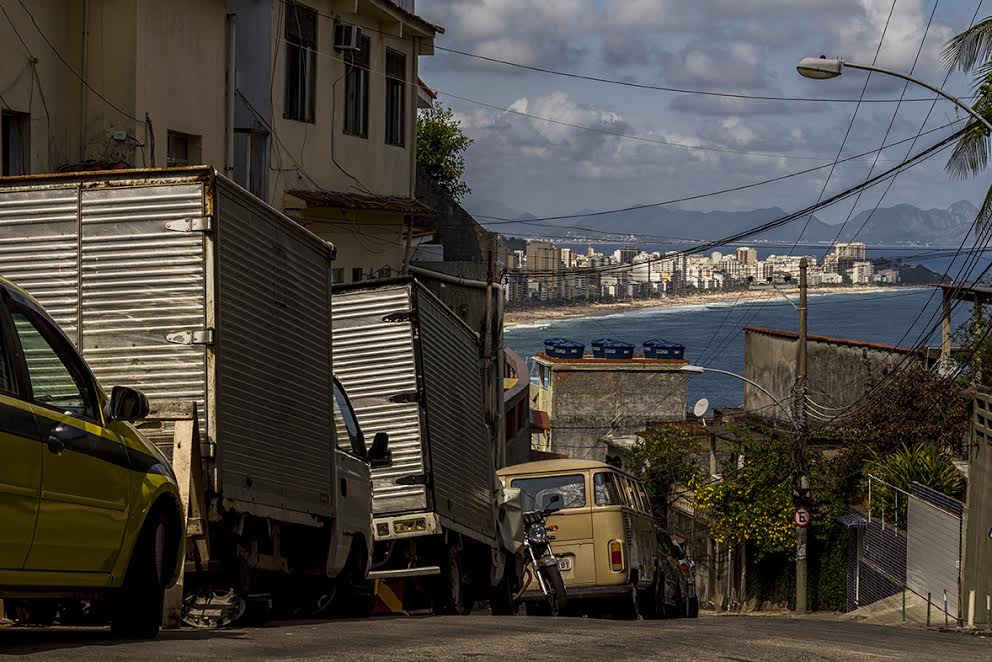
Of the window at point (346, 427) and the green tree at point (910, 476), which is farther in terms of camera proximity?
the green tree at point (910, 476)

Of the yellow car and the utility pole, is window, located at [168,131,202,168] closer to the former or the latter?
the yellow car

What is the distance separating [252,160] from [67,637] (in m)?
15.1

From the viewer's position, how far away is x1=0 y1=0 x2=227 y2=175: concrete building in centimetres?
1731

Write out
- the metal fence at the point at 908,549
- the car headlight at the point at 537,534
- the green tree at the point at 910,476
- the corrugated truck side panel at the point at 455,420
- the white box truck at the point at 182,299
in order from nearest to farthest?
the white box truck at the point at 182,299
the corrugated truck side panel at the point at 455,420
the car headlight at the point at 537,534
the metal fence at the point at 908,549
the green tree at the point at 910,476

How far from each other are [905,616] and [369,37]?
13.9 m

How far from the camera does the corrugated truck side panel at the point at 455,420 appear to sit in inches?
564

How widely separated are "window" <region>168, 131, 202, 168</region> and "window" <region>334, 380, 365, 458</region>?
8.06 m

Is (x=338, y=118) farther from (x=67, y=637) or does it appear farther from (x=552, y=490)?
(x=67, y=637)

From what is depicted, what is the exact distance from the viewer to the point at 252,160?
74.2ft

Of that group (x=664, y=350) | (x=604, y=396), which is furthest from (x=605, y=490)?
(x=664, y=350)

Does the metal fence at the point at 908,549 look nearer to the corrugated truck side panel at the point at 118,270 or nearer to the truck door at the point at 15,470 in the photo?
the corrugated truck side panel at the point at 118,270

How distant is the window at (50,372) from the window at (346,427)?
5.24 meters

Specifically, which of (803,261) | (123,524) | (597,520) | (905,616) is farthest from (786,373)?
(123,524)

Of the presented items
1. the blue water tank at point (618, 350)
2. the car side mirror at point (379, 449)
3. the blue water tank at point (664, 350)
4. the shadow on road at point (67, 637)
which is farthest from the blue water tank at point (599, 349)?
the shadow on road at point (67, 637)
